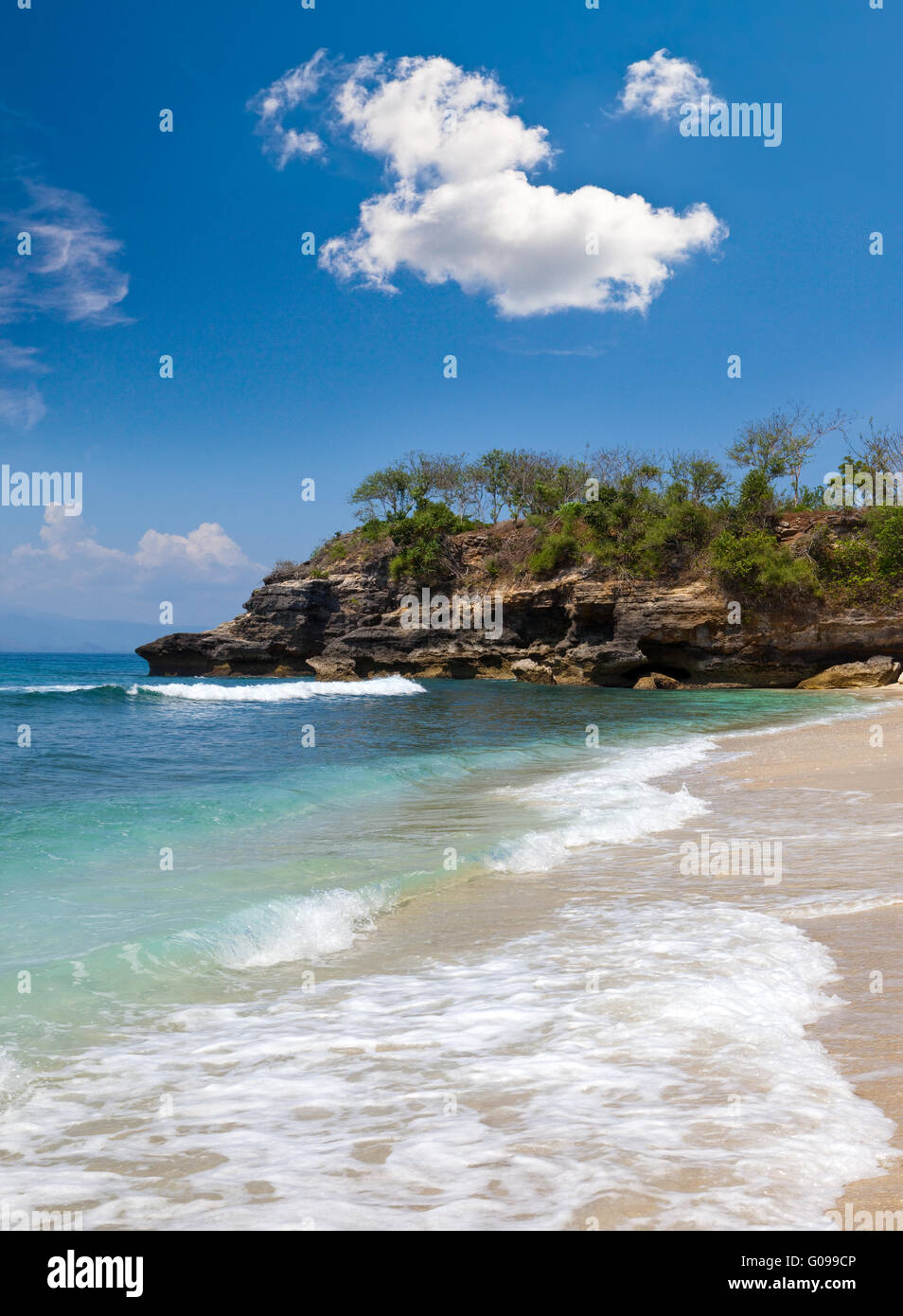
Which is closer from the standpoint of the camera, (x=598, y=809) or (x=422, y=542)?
(x=598, y=809)

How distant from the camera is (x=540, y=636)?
47.2 metres

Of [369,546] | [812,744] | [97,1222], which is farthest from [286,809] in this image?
[369,546]

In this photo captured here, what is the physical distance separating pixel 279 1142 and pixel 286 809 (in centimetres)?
786

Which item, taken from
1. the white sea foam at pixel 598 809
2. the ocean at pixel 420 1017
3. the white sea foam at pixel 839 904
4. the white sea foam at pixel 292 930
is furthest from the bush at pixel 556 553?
the white sea foam at pixel 292 930

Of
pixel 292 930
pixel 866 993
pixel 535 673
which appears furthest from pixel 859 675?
pixel 292 930

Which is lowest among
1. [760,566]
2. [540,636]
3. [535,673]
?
[535,673]

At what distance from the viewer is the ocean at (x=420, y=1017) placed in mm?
2658

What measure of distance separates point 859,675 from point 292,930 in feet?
119

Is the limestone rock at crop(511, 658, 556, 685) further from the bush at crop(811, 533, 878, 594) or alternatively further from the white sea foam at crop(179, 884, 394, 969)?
the white sea foam at crop(179, 884, 394, 969)

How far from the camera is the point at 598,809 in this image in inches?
398

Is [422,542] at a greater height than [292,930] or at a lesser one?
greater

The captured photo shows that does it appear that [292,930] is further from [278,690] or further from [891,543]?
[891,543]

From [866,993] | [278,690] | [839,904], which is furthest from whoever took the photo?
[278,690]

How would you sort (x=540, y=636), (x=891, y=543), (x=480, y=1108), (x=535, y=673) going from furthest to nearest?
(x=540, y=636) < (x=535, y=673) < (x=891, y=543) < (x=480, y=1108)
